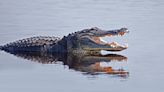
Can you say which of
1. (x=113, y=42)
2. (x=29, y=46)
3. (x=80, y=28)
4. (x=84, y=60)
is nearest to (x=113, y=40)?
(x=113, y=42)

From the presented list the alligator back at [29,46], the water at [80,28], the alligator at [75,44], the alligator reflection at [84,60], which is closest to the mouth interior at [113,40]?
the alligator at [75,44]

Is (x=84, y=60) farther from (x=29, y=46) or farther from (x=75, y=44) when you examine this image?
(x=29, y=46)

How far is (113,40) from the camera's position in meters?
18.2

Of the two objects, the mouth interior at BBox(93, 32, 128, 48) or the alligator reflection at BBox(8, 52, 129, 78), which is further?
the mouth interior at BBox(93, 32, 128, 48)

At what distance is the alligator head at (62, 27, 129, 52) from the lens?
16.8m

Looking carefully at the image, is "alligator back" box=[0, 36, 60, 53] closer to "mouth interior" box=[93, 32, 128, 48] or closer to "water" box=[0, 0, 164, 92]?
"water" box=[0, 0, 164, 92]

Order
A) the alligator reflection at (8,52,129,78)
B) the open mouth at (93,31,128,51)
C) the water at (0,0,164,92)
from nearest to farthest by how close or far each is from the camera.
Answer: the water at (0,0,164,92)
the alligator reflection at (8,52,129,78)
the open mouth at (93,31,128,51)

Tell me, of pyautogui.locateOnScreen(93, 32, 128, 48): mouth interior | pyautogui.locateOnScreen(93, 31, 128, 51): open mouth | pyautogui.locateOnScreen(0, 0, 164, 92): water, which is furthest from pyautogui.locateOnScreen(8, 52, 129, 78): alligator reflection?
pyautogui.locateOnScreen(93, 32, 128, 48): mouth interior

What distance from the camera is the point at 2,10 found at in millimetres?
29656

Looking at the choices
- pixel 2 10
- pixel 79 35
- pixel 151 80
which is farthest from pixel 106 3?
pixel 151 80

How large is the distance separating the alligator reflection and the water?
0.17 m

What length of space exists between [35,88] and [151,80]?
2.00 metres

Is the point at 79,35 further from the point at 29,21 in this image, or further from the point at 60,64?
the point at 29,21

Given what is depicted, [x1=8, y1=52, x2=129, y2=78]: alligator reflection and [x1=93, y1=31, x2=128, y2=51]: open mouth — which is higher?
[x1=93, y1=31, x2=128, y2=51]: open mouth
